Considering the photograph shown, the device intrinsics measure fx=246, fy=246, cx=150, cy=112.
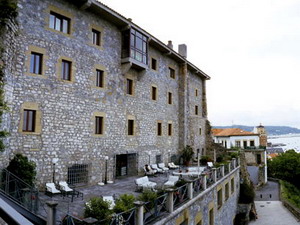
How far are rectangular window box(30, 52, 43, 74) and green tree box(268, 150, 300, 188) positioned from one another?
43.9m

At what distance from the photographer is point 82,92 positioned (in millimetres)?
14633

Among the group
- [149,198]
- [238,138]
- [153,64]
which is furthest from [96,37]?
[238,138]

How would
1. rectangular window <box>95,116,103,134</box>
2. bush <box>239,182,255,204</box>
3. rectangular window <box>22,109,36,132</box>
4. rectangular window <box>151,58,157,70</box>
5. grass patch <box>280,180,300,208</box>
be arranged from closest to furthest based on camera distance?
rectangular window <box>22,109,36,132</box>
rectangular window <box>95,116,103,134</box>
rectangular window <box>151,58,157,70</box>
bush <box>239,182,255,204</box>
grass patch <box>280,180,300,208</box>

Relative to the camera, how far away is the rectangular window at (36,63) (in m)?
12.6

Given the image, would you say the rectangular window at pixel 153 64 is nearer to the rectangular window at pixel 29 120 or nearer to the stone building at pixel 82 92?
the stone building at pixel 82 92

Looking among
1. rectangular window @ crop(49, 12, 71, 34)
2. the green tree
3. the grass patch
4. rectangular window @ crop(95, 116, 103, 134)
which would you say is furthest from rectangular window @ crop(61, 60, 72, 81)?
the green tree

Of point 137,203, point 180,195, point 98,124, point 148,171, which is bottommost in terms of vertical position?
point 148,171

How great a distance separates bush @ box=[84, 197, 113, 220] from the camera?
7.19m

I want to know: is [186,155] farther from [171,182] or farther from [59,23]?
[59,23]

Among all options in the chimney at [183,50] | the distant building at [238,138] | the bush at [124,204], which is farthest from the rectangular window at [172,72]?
the distant building at [238,138]

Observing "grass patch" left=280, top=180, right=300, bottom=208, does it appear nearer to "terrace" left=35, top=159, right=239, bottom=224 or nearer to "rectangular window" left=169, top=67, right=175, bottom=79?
"terrace" left=35, top=159, right=239, bottom=224

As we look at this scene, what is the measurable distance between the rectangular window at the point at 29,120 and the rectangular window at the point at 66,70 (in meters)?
2.64

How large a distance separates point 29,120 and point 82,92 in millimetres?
3457

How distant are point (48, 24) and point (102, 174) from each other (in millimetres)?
9232
